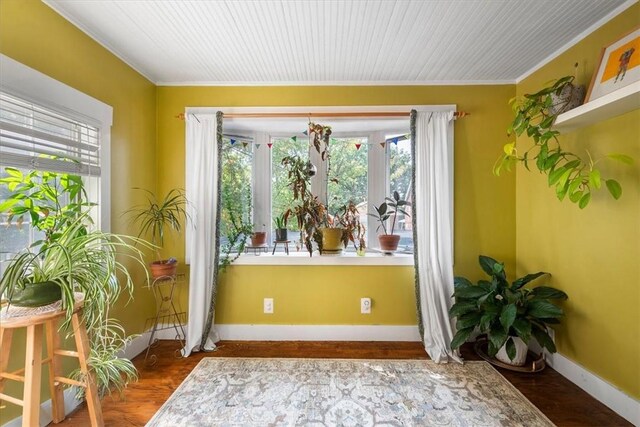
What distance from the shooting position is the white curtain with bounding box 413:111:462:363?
85.9 inches

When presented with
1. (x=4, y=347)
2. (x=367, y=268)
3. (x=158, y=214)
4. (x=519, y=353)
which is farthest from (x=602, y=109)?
(x=4, y=347)

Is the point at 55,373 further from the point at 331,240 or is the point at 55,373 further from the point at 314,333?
the point at 331,240

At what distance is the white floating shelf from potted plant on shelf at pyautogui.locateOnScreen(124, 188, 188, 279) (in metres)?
2.71

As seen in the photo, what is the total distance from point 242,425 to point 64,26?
2.59 meters

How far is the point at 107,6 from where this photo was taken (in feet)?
4.94

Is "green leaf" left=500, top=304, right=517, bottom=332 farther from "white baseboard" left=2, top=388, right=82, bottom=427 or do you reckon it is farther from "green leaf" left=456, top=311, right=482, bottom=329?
"white baseboard" left=2, top=388, right=82, bottom=427

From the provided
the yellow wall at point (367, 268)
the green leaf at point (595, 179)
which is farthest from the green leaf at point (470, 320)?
the green leaf at point (595, 179)

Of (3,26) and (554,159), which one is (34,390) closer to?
(3,26)

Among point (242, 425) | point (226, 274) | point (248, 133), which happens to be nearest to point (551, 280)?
point (242, 425)

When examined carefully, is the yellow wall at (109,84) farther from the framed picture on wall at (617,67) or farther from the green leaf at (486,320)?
the framed picture on wall at (617,67)

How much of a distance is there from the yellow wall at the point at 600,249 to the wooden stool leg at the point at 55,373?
3.17m

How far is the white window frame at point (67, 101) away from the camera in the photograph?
1.30m

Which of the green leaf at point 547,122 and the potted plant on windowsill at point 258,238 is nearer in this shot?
the green leaf at point 547,122

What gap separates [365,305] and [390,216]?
35.3 inches
